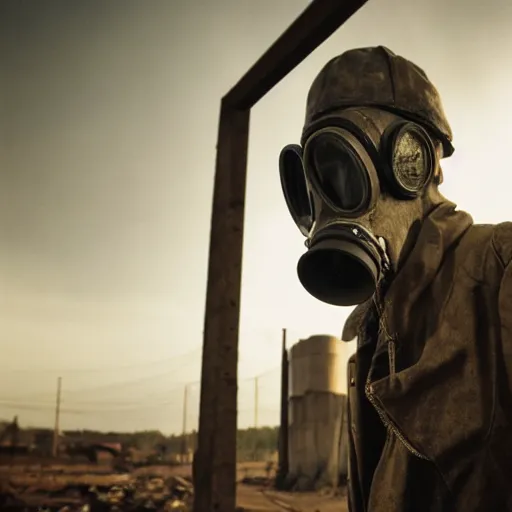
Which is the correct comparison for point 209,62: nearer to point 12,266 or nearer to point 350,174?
point 12,266

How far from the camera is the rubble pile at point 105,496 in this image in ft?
6.19

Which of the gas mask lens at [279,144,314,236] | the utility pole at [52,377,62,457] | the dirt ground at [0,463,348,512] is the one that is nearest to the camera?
the gas mask lens at [279,144,314,236]

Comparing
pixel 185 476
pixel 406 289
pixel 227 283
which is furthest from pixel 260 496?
pixel 406 289

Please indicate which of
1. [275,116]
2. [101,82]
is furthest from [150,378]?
[101,82]

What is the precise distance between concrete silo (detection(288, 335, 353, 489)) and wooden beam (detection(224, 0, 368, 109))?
68 cm

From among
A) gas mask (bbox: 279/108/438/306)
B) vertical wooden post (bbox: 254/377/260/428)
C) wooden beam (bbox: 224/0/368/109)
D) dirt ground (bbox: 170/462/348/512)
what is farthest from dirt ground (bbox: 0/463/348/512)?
wooden beam (bbox: 224/0/368/109)

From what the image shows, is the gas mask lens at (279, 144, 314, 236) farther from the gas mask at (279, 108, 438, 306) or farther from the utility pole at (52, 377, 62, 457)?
the utility pole at (52, 377, 62, 457)

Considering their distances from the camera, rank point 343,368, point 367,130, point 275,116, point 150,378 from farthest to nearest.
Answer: point 150,378, point 275,116, point 343,368, point 367,130

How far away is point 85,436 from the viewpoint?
6.82 ft

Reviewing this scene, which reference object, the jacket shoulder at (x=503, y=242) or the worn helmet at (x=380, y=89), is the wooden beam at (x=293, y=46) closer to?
the worn helmet at (x=380, y=89)

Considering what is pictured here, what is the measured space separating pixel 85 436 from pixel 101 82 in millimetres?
1288

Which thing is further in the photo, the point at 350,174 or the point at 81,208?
the point at 81,208

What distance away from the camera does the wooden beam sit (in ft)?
4.46

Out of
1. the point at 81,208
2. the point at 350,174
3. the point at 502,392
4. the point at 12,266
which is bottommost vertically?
the point at 502,392
